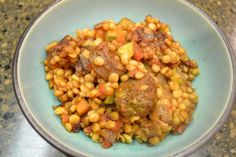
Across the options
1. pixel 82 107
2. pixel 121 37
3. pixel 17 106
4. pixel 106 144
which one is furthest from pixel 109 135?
pixel 17 106

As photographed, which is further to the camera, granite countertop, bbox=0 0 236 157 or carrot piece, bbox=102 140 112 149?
granite countertop, bbox=0 0 236 157

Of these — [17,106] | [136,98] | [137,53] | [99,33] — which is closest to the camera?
[136,98]

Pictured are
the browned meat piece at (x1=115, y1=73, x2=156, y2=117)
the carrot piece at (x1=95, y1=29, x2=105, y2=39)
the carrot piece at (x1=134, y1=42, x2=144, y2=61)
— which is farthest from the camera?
the carrot piece at (x1=95, y1=29, x2=105, y2=39)

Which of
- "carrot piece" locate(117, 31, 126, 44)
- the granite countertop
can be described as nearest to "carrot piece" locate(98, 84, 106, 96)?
"carrot piece" locate(117, 31, 126, 44)

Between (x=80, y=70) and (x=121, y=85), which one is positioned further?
(x=80, y=70)

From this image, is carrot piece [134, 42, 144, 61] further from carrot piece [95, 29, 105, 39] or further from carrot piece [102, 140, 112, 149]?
carrot piece [102, 140, 112, 149]

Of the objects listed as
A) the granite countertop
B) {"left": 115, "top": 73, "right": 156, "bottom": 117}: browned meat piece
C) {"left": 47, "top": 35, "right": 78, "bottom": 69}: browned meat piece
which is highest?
{"left": 47, "top": 35, "right": 78, "bottom": 69}: browned meat piece

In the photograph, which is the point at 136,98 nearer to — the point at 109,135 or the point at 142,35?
the point at 109,135
